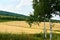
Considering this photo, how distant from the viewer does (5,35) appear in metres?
36.2

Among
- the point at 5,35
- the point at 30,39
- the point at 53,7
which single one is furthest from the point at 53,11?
the point at 5,35

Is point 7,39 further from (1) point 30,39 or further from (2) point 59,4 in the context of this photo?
(2) point 59,4

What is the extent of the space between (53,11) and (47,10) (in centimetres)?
100

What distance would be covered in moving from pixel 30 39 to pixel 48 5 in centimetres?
552

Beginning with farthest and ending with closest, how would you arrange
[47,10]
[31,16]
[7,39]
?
[31,16] → [47,10] → [7,39]

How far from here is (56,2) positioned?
37875 millimetres

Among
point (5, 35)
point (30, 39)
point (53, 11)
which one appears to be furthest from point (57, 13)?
point (5, 35)

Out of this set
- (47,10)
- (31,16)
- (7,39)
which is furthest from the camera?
(31,16)

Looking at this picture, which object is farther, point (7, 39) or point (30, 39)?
point (30, 39)

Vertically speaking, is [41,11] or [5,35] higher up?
[41,11]

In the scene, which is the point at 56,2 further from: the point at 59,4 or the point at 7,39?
the point at 7,39

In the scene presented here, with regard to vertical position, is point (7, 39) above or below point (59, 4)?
below

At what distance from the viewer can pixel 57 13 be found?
37938 mm

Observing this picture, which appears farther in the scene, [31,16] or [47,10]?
[31,16]
